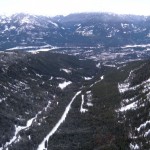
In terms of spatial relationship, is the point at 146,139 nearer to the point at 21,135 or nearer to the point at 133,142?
the point at 133,142

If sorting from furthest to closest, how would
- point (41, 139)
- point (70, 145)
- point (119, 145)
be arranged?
point (41, 139) < point (70, 145) < point (119, 145)

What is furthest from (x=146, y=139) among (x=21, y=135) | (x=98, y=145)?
(x=21, y=135)

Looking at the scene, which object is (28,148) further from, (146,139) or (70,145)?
(146,139)

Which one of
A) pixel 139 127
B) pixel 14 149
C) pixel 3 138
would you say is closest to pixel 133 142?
pixel 139 127

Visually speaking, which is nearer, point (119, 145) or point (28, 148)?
point (119, 145)

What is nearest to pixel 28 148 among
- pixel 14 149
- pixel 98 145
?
pixel 14 149

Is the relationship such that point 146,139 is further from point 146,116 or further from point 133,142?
point 146,116

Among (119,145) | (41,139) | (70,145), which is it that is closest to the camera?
(119,145)

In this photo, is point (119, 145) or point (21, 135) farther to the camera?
point (21, 135)
